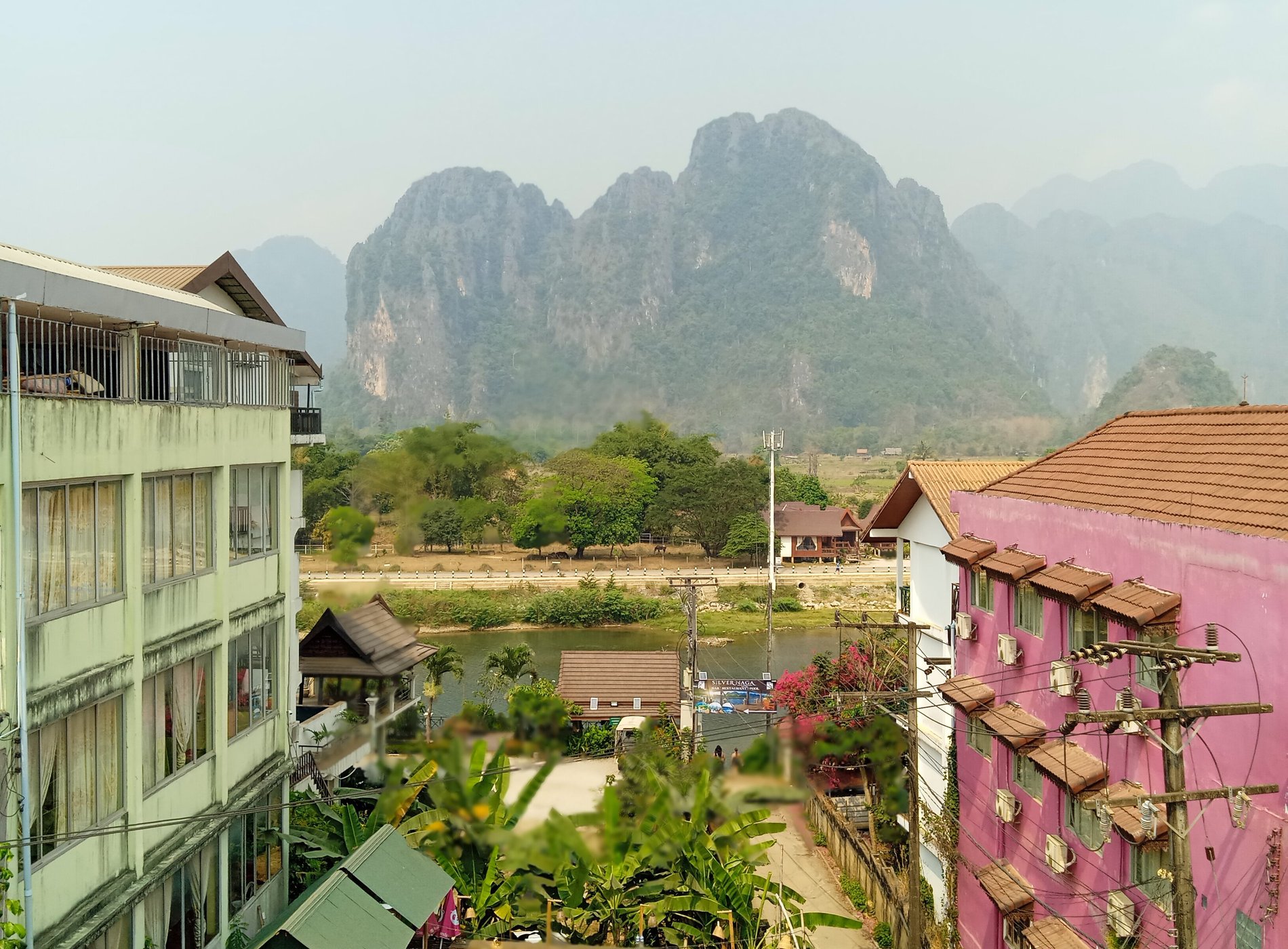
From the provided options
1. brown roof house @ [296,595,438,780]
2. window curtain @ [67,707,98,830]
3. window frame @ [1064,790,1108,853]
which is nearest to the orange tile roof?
window frame @ [1064,790,1108,853]

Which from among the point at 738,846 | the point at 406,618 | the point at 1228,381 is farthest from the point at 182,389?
the point at 1228,381

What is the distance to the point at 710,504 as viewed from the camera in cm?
2944

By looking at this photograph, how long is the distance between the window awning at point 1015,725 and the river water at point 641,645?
1137 cm

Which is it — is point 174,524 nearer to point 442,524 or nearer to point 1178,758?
point 1178,758

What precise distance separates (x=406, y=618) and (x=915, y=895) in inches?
714

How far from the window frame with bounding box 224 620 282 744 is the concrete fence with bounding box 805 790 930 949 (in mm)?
3823

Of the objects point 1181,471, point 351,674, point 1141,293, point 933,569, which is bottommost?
point 351,674

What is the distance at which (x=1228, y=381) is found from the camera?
6281cm

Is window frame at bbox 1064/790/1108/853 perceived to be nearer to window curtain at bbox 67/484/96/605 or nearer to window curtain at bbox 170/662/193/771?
window curtain at bbox 170/662/193/771

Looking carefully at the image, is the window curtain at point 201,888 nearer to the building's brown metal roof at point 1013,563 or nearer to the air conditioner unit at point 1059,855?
the air conditioner unit at point 1059,855

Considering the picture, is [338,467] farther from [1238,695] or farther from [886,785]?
[1238,695]

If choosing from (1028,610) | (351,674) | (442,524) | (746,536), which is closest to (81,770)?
(351,674)

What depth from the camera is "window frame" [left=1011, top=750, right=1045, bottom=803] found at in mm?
6105

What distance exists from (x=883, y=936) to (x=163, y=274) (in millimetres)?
6827
